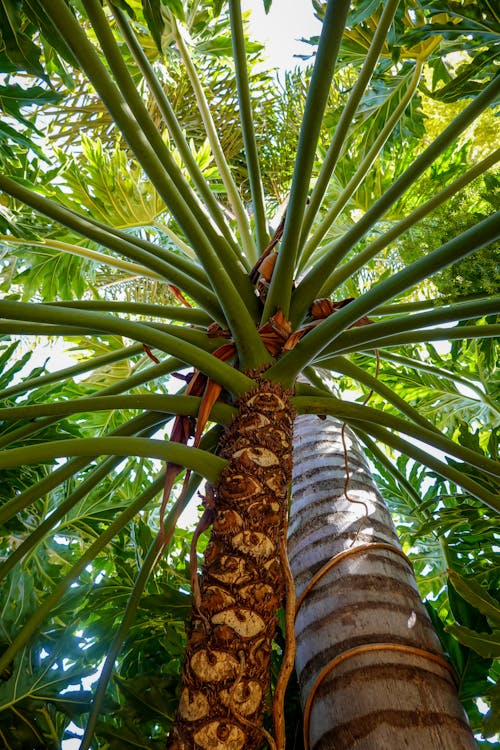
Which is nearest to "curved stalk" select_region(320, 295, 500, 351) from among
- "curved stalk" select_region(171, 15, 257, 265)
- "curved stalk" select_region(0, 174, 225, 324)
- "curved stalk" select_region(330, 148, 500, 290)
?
"curved stalk" select_region(330, 148, 500, 290)

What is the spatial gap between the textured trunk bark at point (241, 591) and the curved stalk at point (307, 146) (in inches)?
15.5

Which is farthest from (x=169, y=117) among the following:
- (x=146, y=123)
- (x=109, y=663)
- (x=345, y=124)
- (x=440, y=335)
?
(x=109, y=663)

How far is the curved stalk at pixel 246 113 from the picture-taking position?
208 centimetres

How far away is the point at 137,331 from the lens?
1399 millimetres

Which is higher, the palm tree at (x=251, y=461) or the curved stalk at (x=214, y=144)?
the curved stalk at (x=214, y=144)

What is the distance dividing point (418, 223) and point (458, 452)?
3.25 ft

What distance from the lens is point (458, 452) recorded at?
159 centimetres

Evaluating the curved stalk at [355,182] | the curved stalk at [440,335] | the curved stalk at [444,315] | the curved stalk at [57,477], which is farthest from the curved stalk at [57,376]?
the curved stalk at [444,315]

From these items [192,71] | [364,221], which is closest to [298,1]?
[192,71]

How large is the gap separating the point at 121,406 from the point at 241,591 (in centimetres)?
52

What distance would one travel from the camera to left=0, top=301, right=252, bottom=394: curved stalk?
3.94ft

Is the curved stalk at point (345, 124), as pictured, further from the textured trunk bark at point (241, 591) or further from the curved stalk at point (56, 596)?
the curved stalk at point (56, 596)

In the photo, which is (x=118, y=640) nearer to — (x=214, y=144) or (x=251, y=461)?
(x=251, y=461)

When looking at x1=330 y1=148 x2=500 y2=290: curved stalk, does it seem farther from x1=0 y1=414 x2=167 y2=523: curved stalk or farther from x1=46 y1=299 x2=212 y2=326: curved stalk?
x1=0 y1=414 x2=167 y2=523: curved stalk
